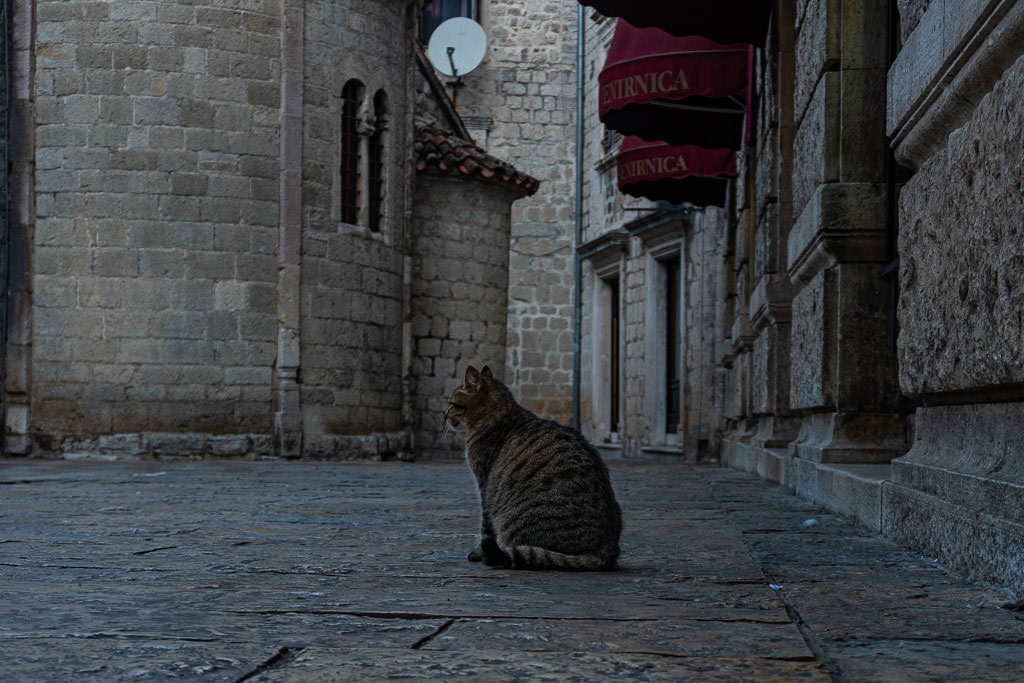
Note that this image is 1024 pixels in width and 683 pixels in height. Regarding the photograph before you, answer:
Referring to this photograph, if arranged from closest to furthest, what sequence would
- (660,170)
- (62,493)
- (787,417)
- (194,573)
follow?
(194,573), (62,493), (787,417), (660,170)

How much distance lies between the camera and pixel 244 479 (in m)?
10.4

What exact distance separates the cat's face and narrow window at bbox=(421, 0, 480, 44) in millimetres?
22784

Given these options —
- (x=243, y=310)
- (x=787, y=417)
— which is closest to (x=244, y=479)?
(x=787, y=417)

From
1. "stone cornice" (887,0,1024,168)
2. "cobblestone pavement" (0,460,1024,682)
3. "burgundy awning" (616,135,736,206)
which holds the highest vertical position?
"burgundy awning" (616,135,736,206)

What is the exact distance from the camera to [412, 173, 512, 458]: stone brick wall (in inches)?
731

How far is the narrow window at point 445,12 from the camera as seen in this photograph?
26.9m

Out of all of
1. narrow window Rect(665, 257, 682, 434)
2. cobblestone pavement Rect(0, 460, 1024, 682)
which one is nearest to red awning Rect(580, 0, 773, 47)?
cobblestone pavement Rect(0, 460, 1024, 682)

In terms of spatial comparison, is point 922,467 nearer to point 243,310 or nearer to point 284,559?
point 284,559

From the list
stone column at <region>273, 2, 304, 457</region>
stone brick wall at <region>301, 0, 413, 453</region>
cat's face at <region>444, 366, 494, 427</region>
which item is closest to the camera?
cat's face at <region>444, 366, 494, 427</region>

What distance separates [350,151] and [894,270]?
38.2 feet

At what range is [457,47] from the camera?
85.0ft

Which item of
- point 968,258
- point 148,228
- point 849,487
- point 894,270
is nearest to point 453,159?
point 148,228

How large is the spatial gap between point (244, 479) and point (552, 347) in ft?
54.2

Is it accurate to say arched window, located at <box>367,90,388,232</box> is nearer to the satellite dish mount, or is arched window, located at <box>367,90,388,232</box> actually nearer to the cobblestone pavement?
the satellite dish mount
